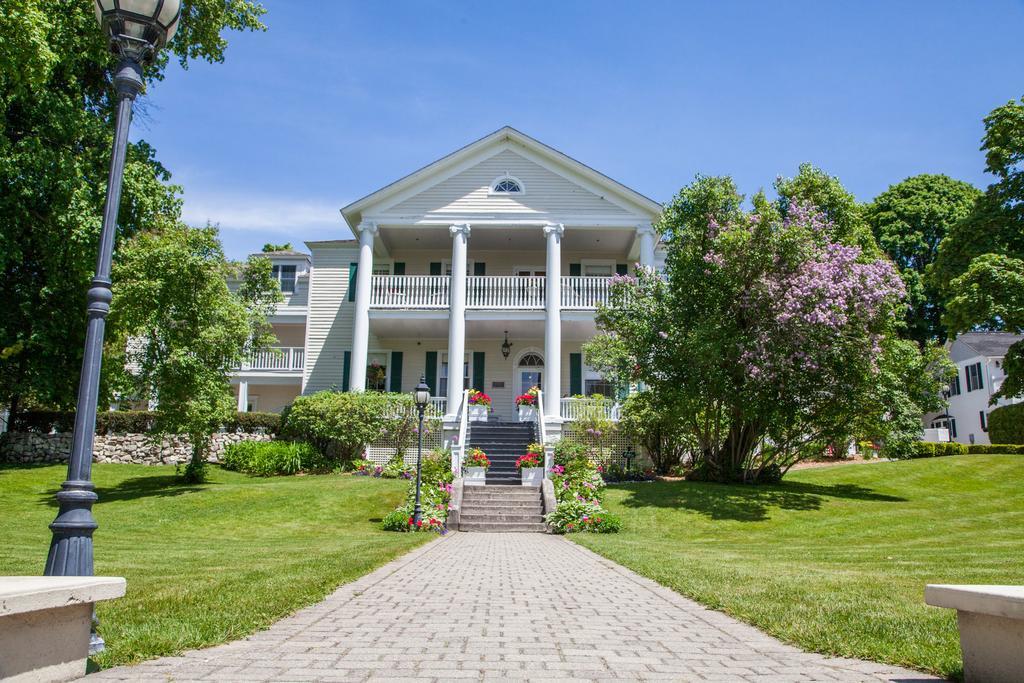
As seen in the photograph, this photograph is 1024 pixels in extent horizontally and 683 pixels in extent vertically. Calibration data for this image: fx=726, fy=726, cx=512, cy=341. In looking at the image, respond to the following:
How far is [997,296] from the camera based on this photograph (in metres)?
15.4

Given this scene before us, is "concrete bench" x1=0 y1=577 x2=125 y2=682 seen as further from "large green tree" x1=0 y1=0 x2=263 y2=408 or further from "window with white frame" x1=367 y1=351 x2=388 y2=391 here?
"window with white frame" x1=367 y1=351 x2=388 y2=391

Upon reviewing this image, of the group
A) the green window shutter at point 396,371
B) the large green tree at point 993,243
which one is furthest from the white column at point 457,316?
the large green tree at point 993,243

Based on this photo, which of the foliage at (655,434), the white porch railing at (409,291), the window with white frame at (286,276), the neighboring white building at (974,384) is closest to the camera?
the foliage at (655,434)

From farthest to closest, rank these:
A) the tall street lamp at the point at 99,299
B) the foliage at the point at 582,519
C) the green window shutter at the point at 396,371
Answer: the green window shutter at the point at 396,371 < the foliage at the point at 582,519 < the tall street lamp at the point at 99,299

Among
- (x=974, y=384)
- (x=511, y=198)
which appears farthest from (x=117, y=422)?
(x=974, y=384)

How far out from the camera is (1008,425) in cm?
2741

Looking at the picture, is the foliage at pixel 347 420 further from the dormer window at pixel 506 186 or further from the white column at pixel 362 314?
the dormer window at pixel 506 186

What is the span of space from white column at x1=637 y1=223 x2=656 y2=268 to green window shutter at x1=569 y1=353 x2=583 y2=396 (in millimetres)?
4104

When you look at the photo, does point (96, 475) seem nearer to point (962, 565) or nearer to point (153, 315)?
point (153, 315)

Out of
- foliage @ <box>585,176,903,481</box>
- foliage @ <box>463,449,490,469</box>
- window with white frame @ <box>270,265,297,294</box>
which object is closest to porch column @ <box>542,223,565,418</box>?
foliage @ <box>585,176,903,481</box>

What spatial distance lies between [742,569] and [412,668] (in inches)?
222

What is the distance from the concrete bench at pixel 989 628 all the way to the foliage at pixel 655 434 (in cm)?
1561

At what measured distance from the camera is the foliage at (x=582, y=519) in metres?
14.6

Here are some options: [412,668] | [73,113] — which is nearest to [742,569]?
[412,668]
